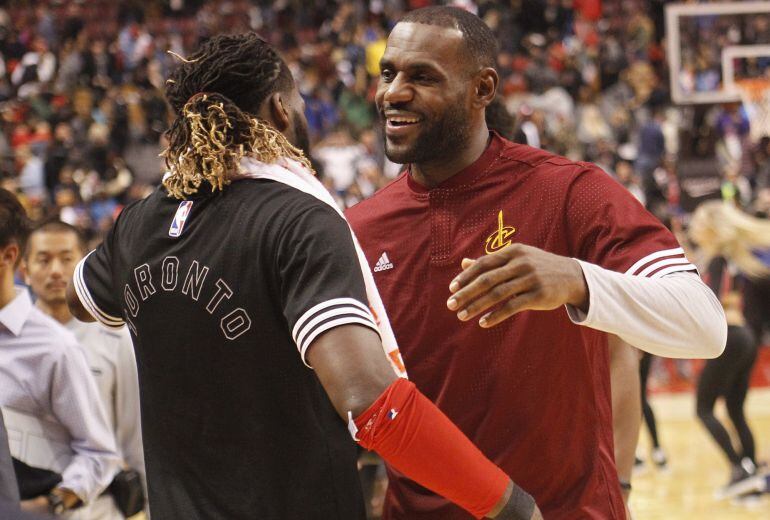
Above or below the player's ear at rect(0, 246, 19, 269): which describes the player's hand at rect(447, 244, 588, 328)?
above

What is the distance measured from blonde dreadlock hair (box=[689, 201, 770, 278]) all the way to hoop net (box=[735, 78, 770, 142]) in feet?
21.7

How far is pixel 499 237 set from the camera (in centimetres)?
271

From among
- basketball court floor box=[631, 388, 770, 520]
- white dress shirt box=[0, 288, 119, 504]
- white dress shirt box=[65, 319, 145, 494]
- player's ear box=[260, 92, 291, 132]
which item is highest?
player's ear box=[260, 92, 291, 132]

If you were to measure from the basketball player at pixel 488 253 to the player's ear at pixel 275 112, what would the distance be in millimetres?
391

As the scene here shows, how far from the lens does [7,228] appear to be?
3.60m

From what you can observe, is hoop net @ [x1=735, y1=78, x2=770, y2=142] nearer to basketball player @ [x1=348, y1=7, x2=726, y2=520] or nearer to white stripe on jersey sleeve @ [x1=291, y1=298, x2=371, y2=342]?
basketball player @ [x1=348, y1=7, x2=726, y2=520]

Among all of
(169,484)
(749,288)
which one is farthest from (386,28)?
(169,484)

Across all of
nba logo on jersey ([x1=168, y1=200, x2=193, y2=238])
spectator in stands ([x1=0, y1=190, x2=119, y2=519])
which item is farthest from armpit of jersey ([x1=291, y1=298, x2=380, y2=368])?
spectator in stands ([x1=0, y1=190, x2=119, y2=519])

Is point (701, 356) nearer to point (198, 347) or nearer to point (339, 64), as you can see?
point (198, 347)

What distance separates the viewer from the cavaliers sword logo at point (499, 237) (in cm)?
270

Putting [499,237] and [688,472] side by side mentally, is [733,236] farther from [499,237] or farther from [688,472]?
[499,237]

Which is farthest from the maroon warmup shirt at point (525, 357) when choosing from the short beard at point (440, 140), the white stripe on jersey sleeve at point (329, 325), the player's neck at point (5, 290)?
the player's neck at point (5, 290)

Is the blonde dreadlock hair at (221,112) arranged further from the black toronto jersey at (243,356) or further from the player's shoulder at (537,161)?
the player's shoulder at (537,161)

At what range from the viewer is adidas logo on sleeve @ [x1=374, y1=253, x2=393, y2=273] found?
9.39 ft
